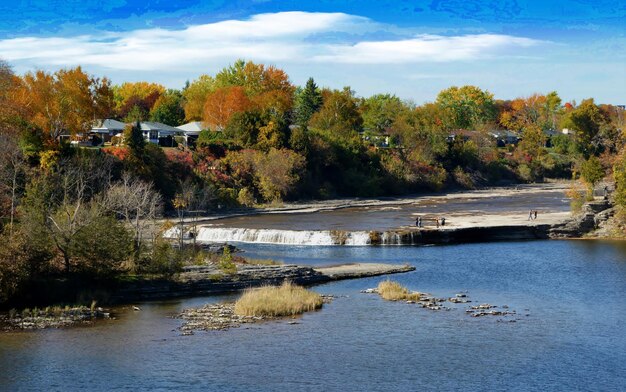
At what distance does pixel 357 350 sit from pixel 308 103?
12821 cm

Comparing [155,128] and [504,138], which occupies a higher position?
[155,128]

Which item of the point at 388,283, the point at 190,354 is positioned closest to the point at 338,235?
the point at 388,283

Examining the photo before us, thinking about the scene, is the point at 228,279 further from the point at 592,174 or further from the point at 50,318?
the point at 592,174

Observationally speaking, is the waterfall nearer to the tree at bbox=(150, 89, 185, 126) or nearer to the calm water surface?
the calm water surface

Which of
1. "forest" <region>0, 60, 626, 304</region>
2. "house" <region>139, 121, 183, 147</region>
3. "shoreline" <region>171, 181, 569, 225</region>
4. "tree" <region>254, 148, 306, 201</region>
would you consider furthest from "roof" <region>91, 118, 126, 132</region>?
"shoreline" <region>171, 181, 569, 225</region>

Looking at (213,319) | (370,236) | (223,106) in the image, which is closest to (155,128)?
(223,106)

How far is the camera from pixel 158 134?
429ft

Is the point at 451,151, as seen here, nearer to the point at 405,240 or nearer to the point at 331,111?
the point at 331,111

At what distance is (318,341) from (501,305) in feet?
44.9

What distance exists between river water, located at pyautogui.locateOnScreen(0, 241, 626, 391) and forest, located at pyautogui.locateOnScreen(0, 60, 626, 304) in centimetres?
558

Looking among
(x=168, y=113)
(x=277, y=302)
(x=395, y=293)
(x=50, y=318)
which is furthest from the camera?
(x=168, y=113)

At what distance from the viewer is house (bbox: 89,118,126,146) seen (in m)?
125

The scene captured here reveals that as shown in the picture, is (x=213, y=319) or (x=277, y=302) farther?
(x=277, y=302)

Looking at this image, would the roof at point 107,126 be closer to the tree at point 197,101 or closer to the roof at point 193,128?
the roof at point 193,128
